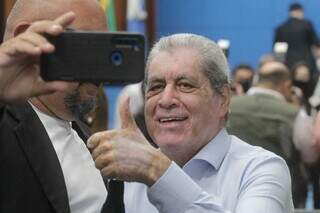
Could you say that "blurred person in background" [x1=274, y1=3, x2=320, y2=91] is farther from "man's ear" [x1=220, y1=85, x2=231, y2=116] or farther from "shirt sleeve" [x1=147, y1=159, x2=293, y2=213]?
"shirt sleeve" [x1=147, y1=159, x2=293, y2=213]

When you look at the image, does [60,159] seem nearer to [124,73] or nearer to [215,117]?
[215,117]

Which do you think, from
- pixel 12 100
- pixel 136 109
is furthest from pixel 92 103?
pixel 136 109

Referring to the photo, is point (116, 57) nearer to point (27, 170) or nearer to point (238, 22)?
point (27, 170)

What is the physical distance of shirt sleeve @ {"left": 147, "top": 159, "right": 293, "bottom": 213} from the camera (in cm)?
254

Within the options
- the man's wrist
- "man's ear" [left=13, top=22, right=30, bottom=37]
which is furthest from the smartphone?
"man's ear" [left=13, top=22, right=30, bottom=37]

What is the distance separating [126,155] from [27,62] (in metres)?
0.46

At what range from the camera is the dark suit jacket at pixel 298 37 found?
14609 millimetres

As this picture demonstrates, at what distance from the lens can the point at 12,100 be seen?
6.81ft

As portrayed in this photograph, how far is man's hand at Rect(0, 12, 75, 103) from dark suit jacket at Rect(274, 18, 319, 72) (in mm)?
12515

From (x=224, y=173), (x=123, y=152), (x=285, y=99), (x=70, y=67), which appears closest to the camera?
(x=70, y=67)

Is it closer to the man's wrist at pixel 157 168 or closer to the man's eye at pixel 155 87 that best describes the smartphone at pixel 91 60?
the man's wrist at pixel 157 168

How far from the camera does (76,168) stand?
287 cm

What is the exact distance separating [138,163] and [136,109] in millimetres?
4766

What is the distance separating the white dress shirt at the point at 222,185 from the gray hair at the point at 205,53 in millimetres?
163
